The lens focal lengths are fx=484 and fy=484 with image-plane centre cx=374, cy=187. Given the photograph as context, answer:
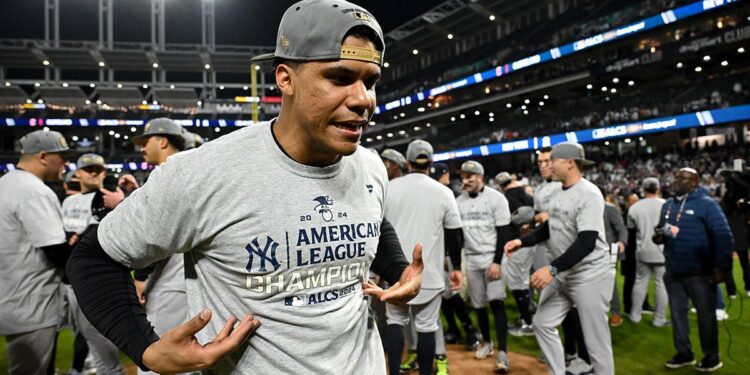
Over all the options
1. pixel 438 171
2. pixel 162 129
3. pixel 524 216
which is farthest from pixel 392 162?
pixel 162 129

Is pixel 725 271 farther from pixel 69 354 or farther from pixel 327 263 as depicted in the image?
pixel 69 354

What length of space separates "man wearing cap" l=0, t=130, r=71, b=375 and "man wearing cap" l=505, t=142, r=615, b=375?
3.58m

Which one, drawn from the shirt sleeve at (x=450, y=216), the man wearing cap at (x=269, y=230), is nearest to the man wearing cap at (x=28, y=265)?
the man wearing cap at (x=269, y=230)

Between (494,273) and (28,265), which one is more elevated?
(28,265)

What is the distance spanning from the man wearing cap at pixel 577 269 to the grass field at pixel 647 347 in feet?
3.84

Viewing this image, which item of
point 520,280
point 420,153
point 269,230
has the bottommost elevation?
point 520,280

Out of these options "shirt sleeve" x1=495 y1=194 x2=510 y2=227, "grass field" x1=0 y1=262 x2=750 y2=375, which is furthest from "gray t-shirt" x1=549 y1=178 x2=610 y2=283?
"grass field" x1=0 y1=262 x2=750 y2=375

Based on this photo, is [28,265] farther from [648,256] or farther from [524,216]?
[648,256]

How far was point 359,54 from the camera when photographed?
4.57 feet

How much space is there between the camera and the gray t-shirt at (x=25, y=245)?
3.18m

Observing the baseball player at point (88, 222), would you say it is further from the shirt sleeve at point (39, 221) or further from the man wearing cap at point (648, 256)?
the man wearing cap at point (648, 256)

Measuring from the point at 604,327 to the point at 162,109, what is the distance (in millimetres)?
45835

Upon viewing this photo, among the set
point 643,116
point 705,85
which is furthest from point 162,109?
point 705,85

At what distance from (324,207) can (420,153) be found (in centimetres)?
327
